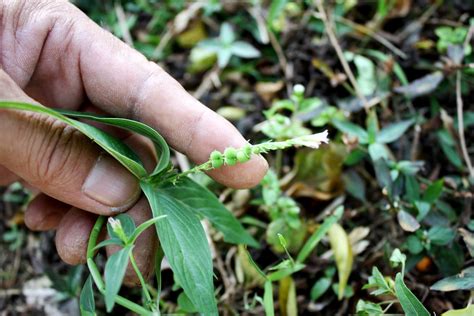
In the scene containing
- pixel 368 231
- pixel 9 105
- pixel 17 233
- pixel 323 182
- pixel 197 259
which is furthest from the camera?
pixel 17 233

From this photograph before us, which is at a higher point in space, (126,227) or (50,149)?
(50,149)

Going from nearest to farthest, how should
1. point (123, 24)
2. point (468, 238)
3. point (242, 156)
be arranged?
point (242, 156)
point (468, 238)
point (123, 24)

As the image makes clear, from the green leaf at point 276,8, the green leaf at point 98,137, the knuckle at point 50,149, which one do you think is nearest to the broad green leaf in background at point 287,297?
the green leaf at point 98,137

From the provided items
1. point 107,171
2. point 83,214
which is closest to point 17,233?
point 83,214

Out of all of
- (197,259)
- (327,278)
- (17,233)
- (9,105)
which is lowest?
(17,233)

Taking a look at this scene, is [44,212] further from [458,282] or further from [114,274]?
[458,282]

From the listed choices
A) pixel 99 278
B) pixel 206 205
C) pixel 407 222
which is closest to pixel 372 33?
pixel 407 222

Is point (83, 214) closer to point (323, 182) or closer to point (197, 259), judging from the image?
point (197, 259)
